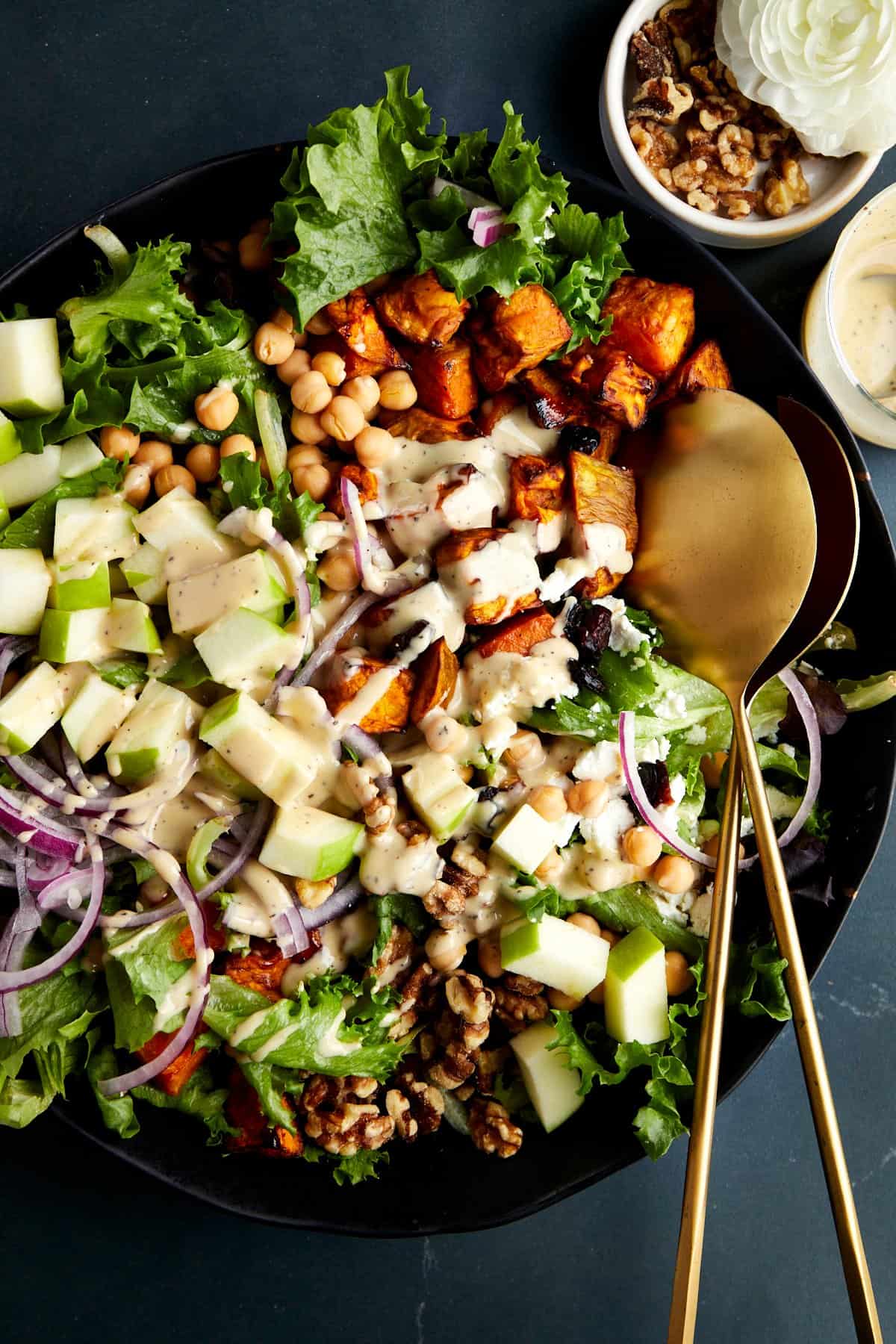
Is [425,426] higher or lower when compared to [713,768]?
higher

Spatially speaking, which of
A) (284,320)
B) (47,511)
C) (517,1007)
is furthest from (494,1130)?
(284,320)

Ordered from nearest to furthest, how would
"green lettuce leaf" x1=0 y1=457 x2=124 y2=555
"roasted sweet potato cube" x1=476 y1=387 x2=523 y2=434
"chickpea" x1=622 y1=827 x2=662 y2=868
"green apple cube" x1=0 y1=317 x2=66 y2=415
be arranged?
"green apple cube" x1=0 y1=317 x2=66 y2=415, "green lettuce leaf" x1=0 y1=457 x2=124 y2=555, "chickpea" x1=622 y1=827 x2=662 y2=868, "roasted sweet potato cube" x1=476 y1=387 x2=523 y2=434

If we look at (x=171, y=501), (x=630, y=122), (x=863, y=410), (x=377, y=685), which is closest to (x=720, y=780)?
(x=377, y=685)

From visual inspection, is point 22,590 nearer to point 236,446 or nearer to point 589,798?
point 236,446

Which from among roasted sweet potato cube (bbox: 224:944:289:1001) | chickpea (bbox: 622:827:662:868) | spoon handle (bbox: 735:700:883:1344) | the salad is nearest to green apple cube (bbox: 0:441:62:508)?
the salad

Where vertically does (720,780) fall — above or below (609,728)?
below

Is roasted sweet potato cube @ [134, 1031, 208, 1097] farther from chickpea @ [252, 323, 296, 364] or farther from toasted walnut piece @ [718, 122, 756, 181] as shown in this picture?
toasted walnut piece @ [718, 122, 756, 181]

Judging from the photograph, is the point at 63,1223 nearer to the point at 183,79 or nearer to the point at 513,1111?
the point at 513,1111
